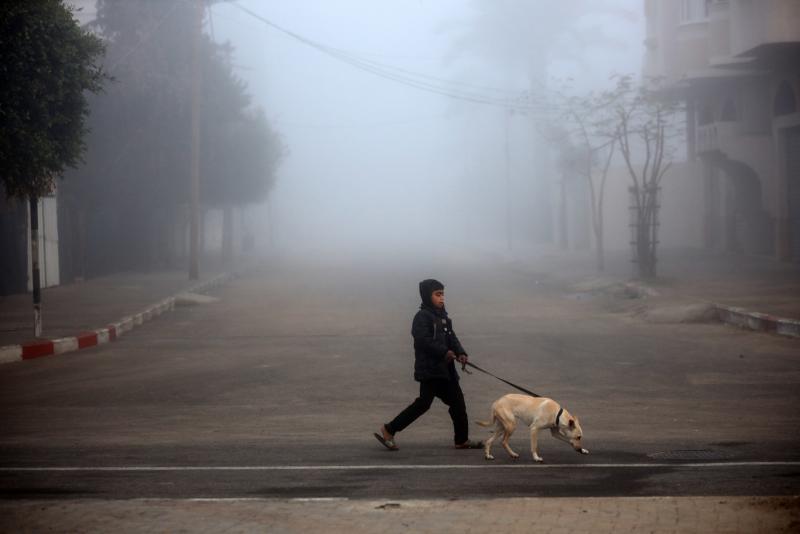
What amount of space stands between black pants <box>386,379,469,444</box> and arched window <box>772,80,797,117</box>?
2718cm

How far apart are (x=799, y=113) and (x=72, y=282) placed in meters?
22.4

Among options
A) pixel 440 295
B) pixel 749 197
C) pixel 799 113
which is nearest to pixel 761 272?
pixel 799 113

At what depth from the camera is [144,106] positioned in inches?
1651

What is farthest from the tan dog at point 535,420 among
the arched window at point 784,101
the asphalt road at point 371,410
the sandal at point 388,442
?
the arched window at point 784,101

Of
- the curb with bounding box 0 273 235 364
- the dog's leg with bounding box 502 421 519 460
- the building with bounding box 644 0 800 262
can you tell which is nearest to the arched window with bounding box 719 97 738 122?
the building with bounding box 644 0 800 262

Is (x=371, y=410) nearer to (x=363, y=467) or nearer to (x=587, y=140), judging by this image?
(x=363, y=467)

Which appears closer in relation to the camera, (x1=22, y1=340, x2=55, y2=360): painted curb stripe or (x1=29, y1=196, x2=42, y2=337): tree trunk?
(x1=22, y1=340, x2=55, y2=360): painted curb stripe

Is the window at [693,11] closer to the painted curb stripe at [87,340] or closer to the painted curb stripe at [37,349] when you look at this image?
the painted curb stripe at [87,340]

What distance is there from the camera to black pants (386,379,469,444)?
9.67m

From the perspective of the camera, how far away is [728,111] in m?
40.6

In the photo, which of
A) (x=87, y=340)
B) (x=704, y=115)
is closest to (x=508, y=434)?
(x=87, y=340)

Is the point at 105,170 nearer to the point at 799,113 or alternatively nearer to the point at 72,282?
the point at 72,282

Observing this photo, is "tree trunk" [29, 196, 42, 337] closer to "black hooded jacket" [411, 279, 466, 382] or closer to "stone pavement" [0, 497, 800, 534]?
"black hooded jacket" [411, 279, 466, 382]

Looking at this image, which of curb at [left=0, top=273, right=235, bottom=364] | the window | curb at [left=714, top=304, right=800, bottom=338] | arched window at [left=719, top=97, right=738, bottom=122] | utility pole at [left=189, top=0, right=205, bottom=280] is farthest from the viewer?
arched window at [left=719, top=97, right=738, bottom=122]
